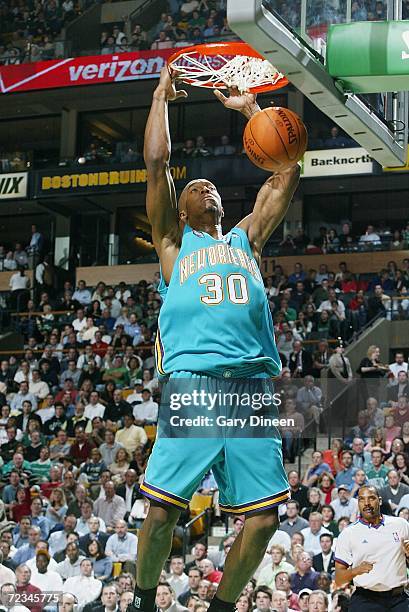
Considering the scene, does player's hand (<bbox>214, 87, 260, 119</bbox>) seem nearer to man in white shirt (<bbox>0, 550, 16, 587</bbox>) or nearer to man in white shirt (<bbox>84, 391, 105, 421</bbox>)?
man in white shirt (<bbox>0, 550, 16, 587</bbox>)

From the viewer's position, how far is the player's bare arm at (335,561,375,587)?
23.7 ft

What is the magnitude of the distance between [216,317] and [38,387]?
14.2 metres

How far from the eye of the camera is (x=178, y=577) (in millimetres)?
11305

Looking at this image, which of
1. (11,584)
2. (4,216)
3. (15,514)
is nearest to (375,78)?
(11,584)

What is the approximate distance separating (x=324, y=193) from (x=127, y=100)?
5.74 meters

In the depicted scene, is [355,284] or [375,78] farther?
[355,284]

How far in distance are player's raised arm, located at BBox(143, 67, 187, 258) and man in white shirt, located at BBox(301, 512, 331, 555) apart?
6.84 metres

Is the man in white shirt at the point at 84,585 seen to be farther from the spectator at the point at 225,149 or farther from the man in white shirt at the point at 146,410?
the spectator at the point at 225,149

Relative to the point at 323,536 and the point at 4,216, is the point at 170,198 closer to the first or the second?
the point at 323,536

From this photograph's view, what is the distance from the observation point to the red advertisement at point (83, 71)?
78.3 feet

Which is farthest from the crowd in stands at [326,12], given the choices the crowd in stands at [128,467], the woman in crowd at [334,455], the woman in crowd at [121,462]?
the woman in crowd at [121,462]

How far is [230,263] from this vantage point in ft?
16.0

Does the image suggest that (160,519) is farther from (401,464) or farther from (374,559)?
(401,464)

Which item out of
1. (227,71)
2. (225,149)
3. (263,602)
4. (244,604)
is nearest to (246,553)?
(227,71)
